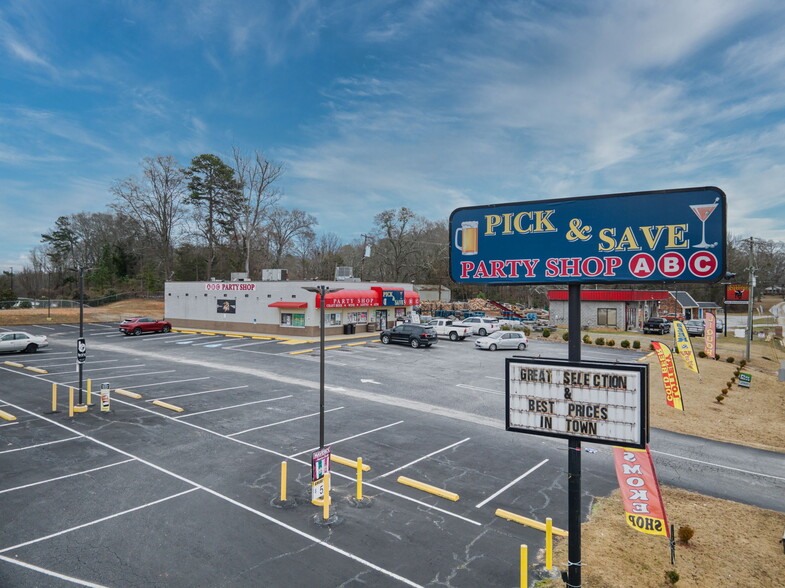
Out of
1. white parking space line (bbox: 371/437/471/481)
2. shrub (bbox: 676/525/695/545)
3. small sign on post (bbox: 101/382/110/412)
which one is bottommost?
white parking space line (bbox: 371/437/471/481)

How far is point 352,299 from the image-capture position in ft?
131

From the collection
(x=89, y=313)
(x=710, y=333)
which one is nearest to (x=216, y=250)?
(x=89, y=313)

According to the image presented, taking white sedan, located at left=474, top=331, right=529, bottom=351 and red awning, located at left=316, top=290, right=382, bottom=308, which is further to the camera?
red awning, located at left=316, top=290, right=382, bottom=308

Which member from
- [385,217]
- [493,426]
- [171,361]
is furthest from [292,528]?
[385,217]

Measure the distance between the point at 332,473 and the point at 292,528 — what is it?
2.70 meters

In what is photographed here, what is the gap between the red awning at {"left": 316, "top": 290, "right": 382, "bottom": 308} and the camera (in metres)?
37.5

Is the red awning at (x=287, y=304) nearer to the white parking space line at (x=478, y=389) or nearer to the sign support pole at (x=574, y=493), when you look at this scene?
the white parking space line at (x=478, y=389)

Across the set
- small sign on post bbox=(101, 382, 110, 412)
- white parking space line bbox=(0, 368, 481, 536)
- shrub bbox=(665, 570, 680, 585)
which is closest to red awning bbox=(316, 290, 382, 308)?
small sign on post bbox=(101, 382, 110, 412)

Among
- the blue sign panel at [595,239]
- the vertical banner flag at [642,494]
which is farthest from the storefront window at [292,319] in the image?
the blue sign panel at [595,239]

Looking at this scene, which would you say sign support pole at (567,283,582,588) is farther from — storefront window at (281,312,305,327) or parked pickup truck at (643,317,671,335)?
parked pickup truck at (643,317,671,335)

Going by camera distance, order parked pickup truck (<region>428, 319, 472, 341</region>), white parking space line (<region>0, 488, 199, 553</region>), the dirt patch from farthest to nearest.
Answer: the dirt patch → parked pickup truck (<region>428, 319, 472, 341</region>) → white parking space line (<region>0, 488, 199, 553</region>)

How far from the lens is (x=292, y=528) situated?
28.4 feet

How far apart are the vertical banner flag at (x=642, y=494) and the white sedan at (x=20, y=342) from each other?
36516 millimetres

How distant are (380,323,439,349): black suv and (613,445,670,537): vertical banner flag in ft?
86.7
